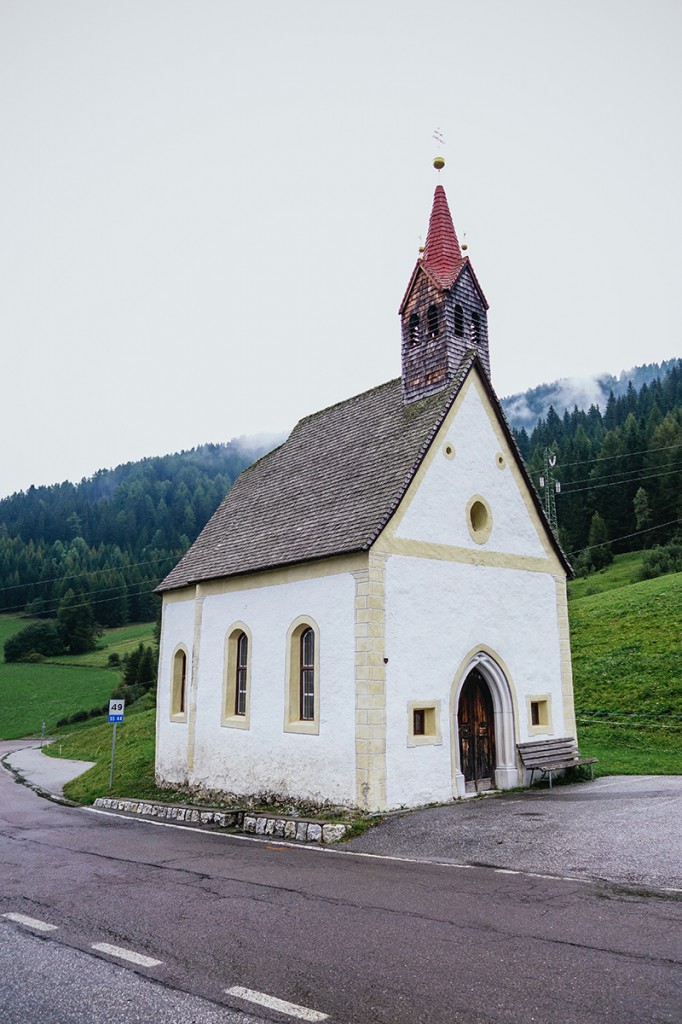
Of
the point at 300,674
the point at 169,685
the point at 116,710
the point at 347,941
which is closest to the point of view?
the point at 347,941

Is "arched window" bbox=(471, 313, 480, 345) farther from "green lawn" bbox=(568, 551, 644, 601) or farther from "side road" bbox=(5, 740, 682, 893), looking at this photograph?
"green lawn" bbox=(568, 551, 644, 601)

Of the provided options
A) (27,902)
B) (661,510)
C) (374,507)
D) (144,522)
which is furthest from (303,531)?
(144,522)

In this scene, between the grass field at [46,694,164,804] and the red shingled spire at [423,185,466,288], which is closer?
the red shingled spire at [423,185,466,288]

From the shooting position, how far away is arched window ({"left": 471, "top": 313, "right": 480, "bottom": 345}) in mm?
18625

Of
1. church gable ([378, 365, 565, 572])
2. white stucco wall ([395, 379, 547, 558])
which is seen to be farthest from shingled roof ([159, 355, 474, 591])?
white stucco wall ([395, 379, 547, 558])

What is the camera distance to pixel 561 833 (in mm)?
11117

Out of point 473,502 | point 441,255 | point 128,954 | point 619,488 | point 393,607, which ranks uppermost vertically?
point 619,488

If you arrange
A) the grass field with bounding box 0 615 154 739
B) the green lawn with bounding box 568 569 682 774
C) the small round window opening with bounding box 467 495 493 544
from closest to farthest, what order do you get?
the small round window opening with bounding box 467 495 493 544 → the green lawn with bounding box 568 569 682 774 → the grass field with bounding box 0 615 154 739

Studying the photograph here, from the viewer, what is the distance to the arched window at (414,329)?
61.0 ft

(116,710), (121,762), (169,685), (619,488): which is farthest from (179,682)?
(619,488)

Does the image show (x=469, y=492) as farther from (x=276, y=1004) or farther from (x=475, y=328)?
(x=276, y=1004)

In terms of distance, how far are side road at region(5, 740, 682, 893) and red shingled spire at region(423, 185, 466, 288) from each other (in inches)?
476

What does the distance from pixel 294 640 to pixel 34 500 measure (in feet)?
480

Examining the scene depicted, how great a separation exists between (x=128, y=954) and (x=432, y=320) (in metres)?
15.3
